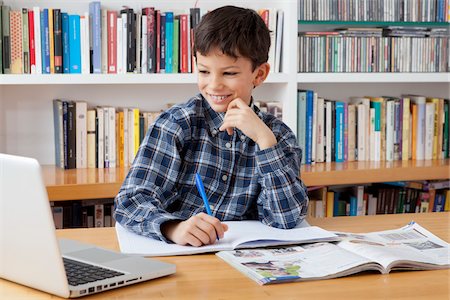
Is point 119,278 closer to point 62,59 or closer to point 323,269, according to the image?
point 323,269

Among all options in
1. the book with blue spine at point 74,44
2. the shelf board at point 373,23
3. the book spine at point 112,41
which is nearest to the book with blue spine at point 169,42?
the book spine at point 112,41

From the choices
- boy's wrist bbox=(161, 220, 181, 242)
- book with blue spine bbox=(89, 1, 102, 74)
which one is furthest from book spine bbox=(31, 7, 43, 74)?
boy's wrist bbox=(161, 220, 181, 242)

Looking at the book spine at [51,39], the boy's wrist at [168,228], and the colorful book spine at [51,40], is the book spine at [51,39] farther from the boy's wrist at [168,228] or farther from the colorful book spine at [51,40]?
the boy's wrist at [168,228]

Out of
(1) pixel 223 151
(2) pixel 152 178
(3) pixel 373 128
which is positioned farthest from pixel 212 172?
(3) pixel 373 128

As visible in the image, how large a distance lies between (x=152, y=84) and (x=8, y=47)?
658 millimetres

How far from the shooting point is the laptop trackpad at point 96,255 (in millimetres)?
1366

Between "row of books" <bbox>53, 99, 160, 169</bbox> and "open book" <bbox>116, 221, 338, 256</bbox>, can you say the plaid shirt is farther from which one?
"row of books" <bbox>53, 99, 160, 169</bbox>

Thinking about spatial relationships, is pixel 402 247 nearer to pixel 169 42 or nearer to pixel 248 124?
pixel 248 124

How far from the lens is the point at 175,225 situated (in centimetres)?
156

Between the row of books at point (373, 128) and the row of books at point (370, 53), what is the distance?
0.46 ft

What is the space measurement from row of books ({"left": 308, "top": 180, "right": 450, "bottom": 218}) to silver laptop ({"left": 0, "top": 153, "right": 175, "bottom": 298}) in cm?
227

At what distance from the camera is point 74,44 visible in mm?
3102

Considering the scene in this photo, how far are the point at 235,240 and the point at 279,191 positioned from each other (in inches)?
10.5

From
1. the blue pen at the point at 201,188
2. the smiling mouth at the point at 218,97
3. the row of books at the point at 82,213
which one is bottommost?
the row of books at the point at 82,213
